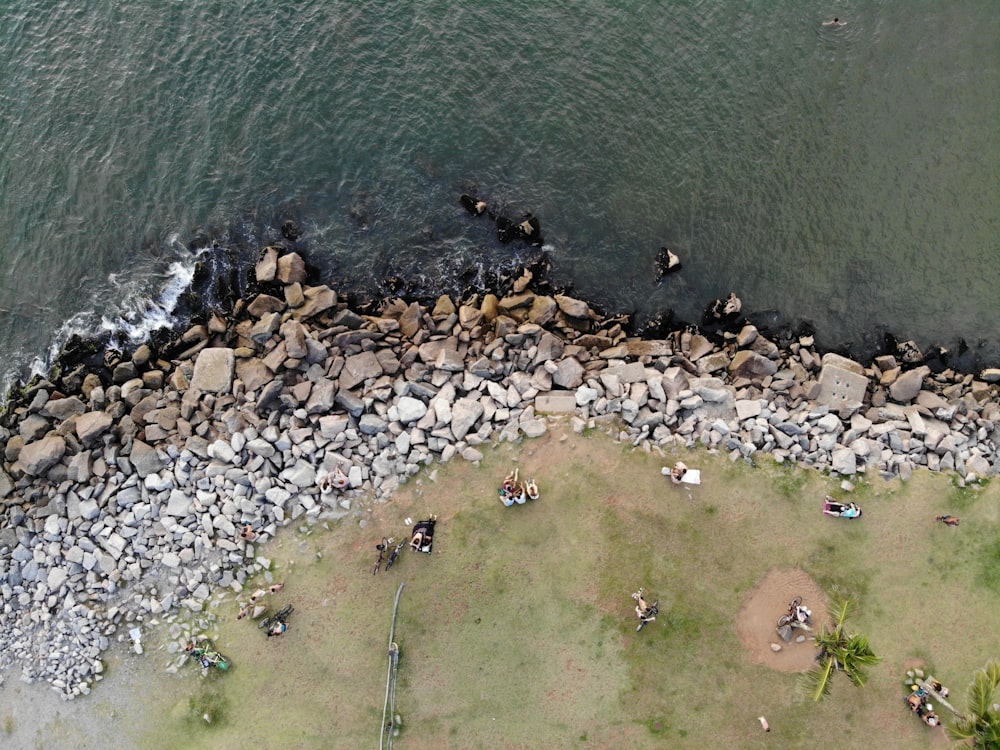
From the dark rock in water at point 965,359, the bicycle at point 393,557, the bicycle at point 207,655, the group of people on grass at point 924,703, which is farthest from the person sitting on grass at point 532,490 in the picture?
the dark rock in water at point 965,359

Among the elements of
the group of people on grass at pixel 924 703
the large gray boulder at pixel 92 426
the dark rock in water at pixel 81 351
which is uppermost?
the dark rock in water at pixel 81 351

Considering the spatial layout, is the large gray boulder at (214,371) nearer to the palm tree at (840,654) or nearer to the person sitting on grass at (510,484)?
the person sitting on grass at (510,484)

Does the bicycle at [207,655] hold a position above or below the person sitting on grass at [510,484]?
below

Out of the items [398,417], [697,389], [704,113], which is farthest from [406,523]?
[704,113]

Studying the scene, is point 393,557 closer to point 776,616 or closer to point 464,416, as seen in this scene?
point 464,416

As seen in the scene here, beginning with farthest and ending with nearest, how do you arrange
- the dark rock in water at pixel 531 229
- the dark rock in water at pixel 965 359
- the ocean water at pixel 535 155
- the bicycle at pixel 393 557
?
the dark rock in water at pixel 531 229
the ocean water at pixel 535 155
the dark rock in water at pixel 965 359
the bicycle at pixel 393 557

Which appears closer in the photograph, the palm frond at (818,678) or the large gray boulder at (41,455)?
the palm frond at (818,678)

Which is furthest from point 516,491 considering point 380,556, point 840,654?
point 840,654
